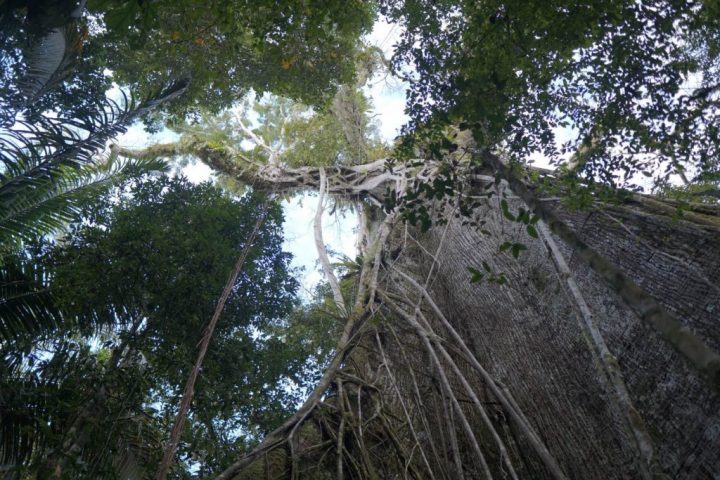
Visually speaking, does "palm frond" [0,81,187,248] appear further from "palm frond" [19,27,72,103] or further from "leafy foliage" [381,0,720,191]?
"leafy foliage" [381,0,720,191]

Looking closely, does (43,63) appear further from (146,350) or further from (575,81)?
(575,81)

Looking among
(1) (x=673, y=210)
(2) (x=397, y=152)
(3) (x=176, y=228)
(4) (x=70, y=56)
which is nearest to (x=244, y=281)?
(3) (x=176, y=228)

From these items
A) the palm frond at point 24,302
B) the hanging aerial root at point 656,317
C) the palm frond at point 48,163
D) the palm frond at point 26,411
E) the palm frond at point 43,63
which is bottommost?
the hanging aerial root at point 656,317

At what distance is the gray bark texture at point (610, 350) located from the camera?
5.87 feet

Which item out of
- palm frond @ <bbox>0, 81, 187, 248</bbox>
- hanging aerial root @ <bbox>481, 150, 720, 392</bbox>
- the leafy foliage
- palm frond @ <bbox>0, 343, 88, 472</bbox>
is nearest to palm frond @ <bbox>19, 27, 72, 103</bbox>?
palm frond @ <bbox>0, 81, 187, 248</bbox>

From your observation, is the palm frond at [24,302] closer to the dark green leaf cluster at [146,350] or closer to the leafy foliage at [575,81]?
the dark green leaf cluster at [146,350]

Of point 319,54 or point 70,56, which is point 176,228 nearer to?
point 70,56

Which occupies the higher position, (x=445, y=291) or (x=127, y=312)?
(x=127, y=312)

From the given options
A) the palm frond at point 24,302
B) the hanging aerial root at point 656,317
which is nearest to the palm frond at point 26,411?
the palm frond at point 24,302

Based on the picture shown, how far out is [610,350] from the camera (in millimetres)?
2283

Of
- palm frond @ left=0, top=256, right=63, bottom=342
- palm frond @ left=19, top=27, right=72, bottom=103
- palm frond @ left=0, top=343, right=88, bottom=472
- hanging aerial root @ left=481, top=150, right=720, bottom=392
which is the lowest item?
hanging aerial root @ left=481, top=150, right=720, bottom=392

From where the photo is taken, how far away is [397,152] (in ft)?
9.55

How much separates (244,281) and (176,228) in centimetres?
79

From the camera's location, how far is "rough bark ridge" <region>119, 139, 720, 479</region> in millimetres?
1777
